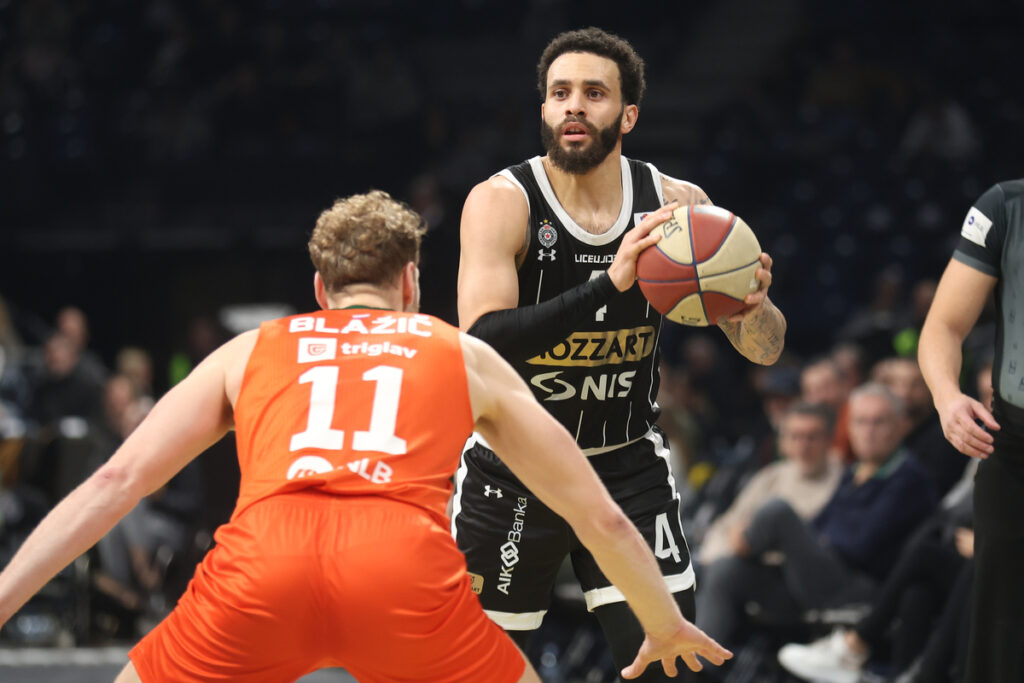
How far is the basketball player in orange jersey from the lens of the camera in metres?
2.73

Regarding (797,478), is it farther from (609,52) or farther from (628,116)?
(609,52)

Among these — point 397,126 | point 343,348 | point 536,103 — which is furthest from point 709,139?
point 343,348

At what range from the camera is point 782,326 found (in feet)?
13.3

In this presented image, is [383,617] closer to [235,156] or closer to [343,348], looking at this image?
[343,348]

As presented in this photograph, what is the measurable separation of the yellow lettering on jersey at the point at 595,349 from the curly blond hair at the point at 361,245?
3.37ft

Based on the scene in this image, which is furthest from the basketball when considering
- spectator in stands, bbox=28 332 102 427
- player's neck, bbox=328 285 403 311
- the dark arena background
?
spectator in stands, bbox=28 332 102 427

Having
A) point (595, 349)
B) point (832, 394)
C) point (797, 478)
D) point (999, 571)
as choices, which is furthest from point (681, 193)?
point (832, 394)

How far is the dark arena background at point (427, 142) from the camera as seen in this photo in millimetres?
11852

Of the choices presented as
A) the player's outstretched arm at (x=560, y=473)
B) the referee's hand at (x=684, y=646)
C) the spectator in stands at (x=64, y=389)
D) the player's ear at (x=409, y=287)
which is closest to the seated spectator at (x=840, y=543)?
the referee's hand at (x=684, y=646)

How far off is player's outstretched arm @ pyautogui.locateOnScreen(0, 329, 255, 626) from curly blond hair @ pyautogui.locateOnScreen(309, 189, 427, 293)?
0.94 feet

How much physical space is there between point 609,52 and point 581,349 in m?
0.97

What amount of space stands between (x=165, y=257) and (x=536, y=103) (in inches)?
171

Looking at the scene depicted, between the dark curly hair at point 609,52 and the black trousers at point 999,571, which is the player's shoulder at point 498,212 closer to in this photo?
the dark curly hair at point 609,52

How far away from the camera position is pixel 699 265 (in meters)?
3.65
